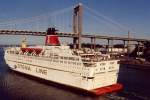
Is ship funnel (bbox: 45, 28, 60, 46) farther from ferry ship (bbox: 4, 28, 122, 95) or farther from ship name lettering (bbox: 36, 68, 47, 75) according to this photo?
ship name lettering (bbox: 36, 68, 47, 75)

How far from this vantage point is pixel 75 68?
2730 centimetres

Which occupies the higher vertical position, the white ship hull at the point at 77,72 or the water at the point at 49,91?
the white ship hull at the point at 77,72

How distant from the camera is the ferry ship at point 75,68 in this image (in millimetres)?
26453

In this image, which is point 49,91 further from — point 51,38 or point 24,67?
point 51,38

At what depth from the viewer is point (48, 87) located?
30047 mm

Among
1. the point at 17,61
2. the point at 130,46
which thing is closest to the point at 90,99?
the point at 17,61

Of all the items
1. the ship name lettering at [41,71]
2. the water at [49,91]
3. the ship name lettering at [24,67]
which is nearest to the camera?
the water at [49,91]

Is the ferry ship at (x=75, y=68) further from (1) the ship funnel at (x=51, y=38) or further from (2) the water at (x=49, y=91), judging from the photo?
(1) the ship funnel at (x=51, y=38)


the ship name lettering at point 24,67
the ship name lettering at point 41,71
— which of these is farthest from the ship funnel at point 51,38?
the ship name lettering at point 41,71

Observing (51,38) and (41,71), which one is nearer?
(41,71)

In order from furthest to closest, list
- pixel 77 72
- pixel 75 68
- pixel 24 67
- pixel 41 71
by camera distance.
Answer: pixel 24 67
pixel 41 71
pixel 75 68
pixel 77 72

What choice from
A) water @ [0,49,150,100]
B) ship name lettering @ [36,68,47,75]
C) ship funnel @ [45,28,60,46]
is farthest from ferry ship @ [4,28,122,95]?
ship funnel @ [45,28,60,46]

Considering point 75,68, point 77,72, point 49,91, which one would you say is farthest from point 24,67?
point 77,72

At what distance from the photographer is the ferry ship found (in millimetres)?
26453
